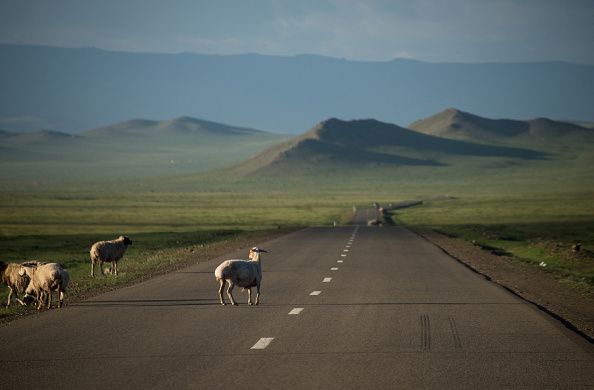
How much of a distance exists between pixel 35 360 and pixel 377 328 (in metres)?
5.29

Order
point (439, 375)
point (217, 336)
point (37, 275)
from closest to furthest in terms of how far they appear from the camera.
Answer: point (439, 375) → point (217, 336) → point (37, 275)

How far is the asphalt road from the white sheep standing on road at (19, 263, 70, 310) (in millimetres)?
472

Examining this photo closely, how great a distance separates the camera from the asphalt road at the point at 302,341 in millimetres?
12039

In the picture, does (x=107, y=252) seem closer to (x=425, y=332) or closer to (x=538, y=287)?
(x=538, y=287)

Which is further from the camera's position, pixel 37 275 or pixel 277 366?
pixel 37 275

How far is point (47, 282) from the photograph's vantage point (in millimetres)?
20078

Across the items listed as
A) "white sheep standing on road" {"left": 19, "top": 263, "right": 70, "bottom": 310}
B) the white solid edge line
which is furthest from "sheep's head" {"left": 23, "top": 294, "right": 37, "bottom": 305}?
the white solid edge line

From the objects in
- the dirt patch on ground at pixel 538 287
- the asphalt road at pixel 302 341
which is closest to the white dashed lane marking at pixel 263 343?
the asphalt road at pixel 302 341

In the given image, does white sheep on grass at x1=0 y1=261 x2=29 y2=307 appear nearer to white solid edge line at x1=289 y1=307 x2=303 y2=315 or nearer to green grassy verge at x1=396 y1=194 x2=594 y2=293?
white solid edge line at x1=289 y1=307 x2=303 y2=315

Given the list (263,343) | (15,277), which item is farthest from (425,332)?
(15,277)

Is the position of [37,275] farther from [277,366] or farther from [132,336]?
[277,366]

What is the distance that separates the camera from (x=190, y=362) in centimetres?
1316

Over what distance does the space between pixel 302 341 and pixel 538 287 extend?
499 inches

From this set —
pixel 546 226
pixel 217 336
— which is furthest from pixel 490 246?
pixel 217 336
